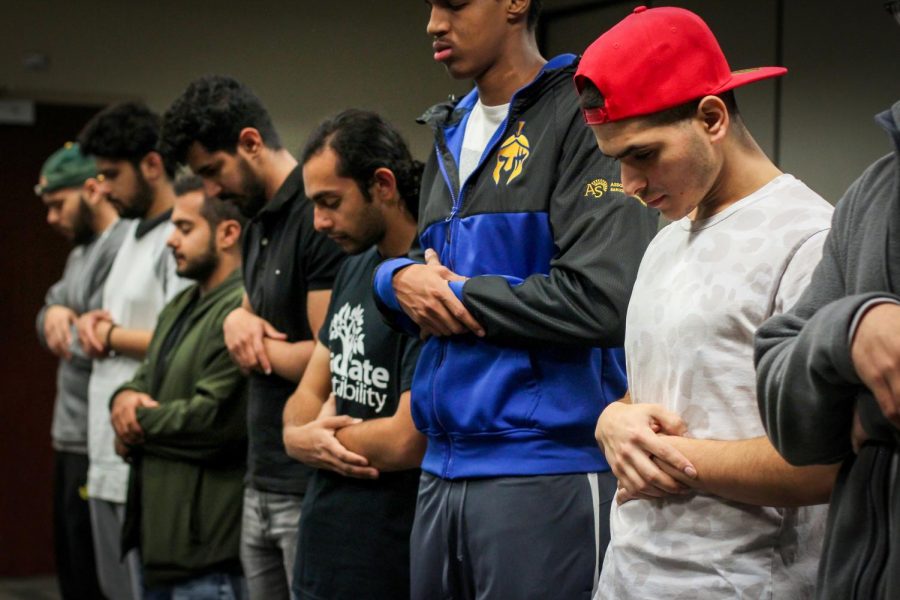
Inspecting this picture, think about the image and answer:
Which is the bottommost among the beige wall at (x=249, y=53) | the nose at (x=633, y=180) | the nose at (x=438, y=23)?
the nose at (x=633, y=180)

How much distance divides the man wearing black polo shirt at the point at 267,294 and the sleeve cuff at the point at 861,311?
173 cm

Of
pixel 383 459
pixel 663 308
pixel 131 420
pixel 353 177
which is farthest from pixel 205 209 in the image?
pixel 663 308

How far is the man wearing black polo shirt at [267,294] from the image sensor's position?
2715 mm

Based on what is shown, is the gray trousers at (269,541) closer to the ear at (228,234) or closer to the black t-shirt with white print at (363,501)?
the black t-shirt with white print at (363,501)

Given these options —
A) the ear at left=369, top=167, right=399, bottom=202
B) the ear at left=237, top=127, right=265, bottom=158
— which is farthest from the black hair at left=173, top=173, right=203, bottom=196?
the ear at left=369, top=167, right=399, bottom=202

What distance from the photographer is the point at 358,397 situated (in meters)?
2.37

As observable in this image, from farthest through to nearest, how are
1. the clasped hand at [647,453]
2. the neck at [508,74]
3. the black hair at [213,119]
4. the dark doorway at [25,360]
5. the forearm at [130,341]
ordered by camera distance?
the dark doorway at [25,360], the forearm at [130,341], the black hair at [213,119], the neck at [508,74], the clasped hand at [647,453]

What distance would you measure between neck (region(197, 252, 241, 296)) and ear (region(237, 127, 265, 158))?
0.42m

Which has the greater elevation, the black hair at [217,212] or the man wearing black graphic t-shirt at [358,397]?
the black hair at [217,212]

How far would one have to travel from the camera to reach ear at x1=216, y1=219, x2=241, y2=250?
3318mm

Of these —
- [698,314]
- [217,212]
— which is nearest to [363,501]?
[698,314]

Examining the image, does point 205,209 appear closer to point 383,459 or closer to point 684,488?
point 383,459

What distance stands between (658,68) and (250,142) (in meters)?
1.66

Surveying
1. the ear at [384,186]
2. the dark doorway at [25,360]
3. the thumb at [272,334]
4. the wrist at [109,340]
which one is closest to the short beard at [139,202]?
the wrist at [109,340]
